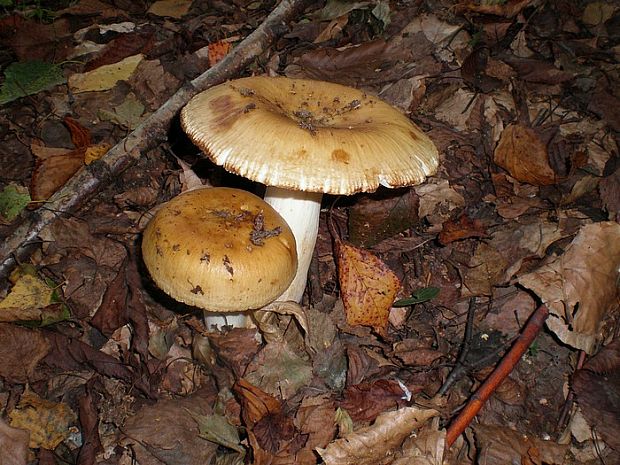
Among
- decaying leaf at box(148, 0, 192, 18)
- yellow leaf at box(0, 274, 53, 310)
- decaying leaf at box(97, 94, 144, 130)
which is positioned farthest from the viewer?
decaying leaf at box(148, 0, 192, 18)

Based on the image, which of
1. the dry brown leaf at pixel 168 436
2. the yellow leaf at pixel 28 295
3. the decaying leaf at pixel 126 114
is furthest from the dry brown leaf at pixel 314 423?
the decaying leaf at pixel 126 114

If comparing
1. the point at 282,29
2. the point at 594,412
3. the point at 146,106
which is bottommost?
the point at 594,412

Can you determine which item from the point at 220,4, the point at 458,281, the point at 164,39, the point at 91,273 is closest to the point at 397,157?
the point at 458,281

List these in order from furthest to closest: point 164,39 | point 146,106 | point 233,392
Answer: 1. point 164,39
2. point 146,106
3. point 233,392

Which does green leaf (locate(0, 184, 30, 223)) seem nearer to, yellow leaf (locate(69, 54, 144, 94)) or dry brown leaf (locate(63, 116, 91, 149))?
dry brown leaf (locate(63, 116, 91, 149))

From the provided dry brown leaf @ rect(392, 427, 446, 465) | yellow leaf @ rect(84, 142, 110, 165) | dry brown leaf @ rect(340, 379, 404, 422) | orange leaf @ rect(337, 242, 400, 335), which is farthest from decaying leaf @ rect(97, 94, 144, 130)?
dry brown leaf @ rect(392, 427, 446, 465)

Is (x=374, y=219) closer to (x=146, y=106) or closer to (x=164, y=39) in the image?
(x=146, y=106)
